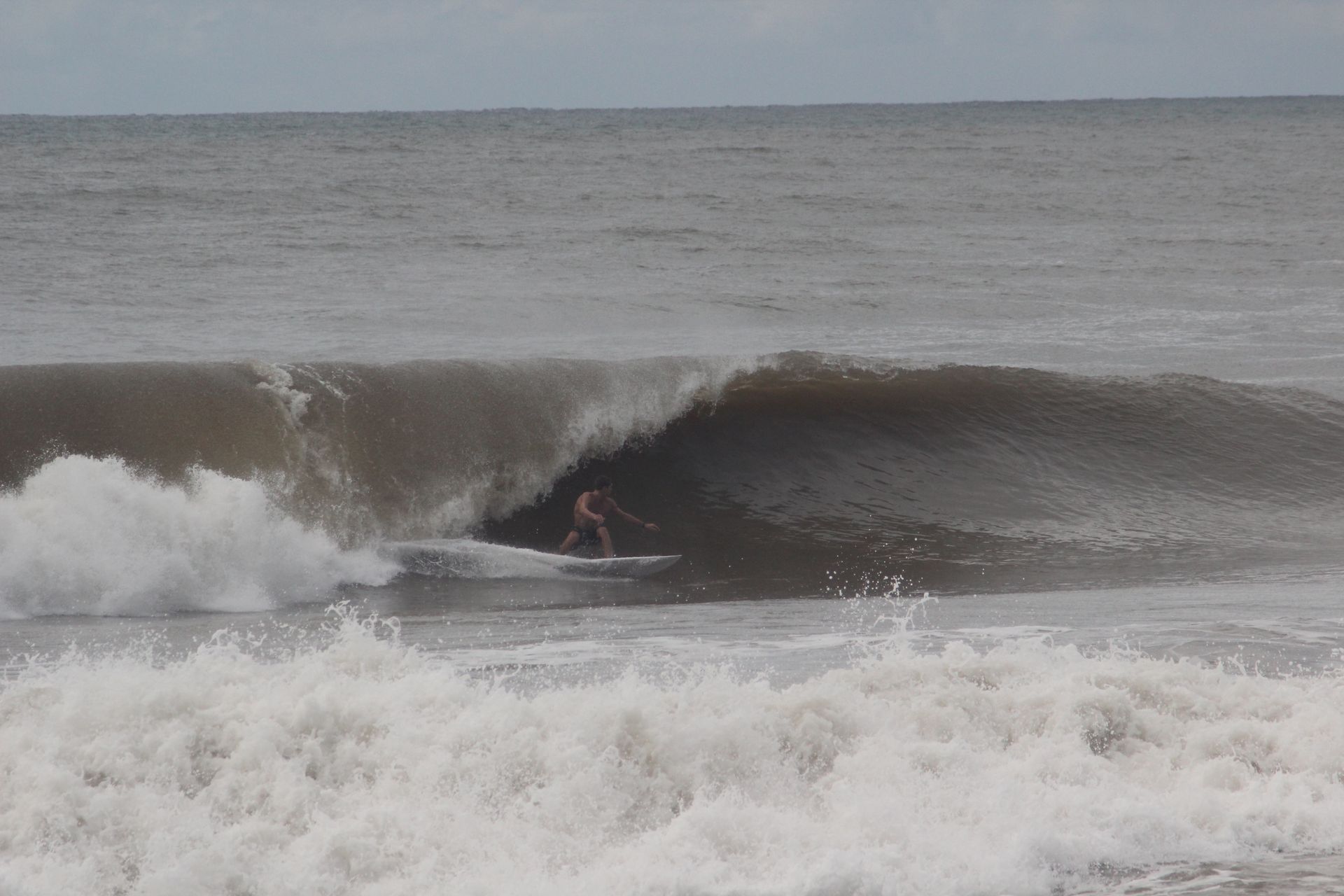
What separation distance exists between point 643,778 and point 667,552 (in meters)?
5.50

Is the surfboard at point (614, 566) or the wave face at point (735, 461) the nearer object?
the surfboard at point (614, 566)

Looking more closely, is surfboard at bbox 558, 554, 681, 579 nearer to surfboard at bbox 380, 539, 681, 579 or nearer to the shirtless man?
surfboard at bbox 380, 539, 681, 579

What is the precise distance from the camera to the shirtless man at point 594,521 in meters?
9.95

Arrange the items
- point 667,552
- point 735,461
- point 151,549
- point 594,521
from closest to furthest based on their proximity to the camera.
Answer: point 151,549 → point 594,521 → point 667,552 → point 735,461

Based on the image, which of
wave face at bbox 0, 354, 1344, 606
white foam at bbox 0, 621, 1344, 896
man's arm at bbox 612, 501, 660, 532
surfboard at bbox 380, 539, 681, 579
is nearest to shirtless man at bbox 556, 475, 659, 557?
man's arm at bbox 612, 501, 660, 532

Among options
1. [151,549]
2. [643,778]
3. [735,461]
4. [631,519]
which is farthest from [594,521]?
[643,778]

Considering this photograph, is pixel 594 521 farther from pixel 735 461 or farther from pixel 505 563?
pixel 735 461

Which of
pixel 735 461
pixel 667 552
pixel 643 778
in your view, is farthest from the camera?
pixel 735 461

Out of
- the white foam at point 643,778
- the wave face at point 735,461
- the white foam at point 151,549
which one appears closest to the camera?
the white foam at point 643,778

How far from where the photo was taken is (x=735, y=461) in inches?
480

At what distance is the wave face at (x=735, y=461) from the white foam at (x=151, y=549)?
4cm

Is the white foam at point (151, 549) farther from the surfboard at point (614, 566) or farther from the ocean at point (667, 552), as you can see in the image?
the surfboard at point (614, 566)

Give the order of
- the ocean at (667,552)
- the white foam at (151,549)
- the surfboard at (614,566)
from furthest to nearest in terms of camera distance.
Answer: the surfboard at (614,566)
the white foam at (151,549)
the ocean at (667,552)

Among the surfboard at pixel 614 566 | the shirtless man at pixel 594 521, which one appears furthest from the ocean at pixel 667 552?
the shirtless man at pixel 594 521
